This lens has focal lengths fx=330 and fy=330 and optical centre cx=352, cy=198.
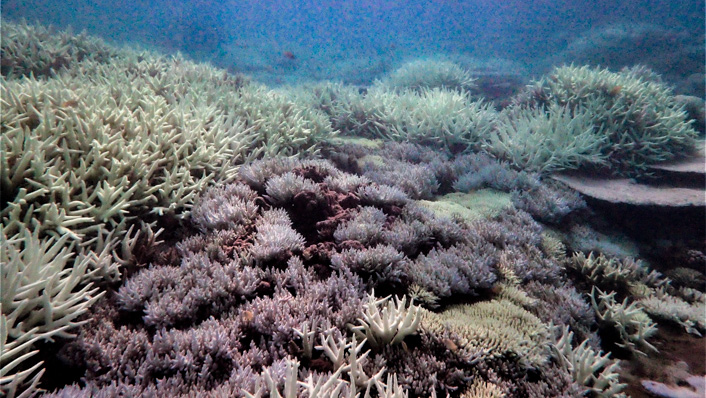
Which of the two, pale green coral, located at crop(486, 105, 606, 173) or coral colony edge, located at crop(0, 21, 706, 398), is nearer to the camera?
coral colony edge, located at crop(0, 21, 706, 398)

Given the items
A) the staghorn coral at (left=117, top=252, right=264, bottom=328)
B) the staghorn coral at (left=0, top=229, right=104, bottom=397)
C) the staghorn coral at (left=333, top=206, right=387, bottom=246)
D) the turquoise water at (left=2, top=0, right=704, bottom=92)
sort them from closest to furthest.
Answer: the staghorn coral at (left=0, top=229, right=104, bottom=397), the staghorn coral at (left=117, top=252, right=264, bottom=328), the staghorn coral at (left=333, top=206, right=387, bottom=246), the turquoise water at (left=2, top=0, right=704, bottom=92)

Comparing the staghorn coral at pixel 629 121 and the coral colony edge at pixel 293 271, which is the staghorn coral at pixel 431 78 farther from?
the coral colony edge at pixel 293 271

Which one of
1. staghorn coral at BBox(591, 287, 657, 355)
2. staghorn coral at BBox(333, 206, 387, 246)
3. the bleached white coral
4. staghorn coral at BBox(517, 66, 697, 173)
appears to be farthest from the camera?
staghorn coral at BBox(517, 66, 697, 173)

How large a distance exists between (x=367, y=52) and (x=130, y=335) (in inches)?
1551

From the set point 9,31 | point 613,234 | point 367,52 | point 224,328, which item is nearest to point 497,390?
point 224,328

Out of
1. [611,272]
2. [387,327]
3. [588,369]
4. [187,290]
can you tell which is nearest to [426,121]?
[611,272]

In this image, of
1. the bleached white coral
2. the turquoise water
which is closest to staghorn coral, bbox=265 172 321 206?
the bleached white coral

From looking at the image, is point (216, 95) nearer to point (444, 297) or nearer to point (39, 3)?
point (444, 297)

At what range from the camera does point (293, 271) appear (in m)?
3.15

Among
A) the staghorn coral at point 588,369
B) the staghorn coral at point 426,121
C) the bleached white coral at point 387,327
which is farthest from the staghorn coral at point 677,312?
the staghorn coral at point 426,121

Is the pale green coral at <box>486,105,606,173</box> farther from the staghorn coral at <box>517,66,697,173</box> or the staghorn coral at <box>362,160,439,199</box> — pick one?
the staghorn coral at <box>362,160,439,199</box>

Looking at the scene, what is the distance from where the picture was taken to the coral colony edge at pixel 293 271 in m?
2.30

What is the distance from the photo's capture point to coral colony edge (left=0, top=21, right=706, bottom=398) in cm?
230

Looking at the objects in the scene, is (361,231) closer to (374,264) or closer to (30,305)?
(374,264)
